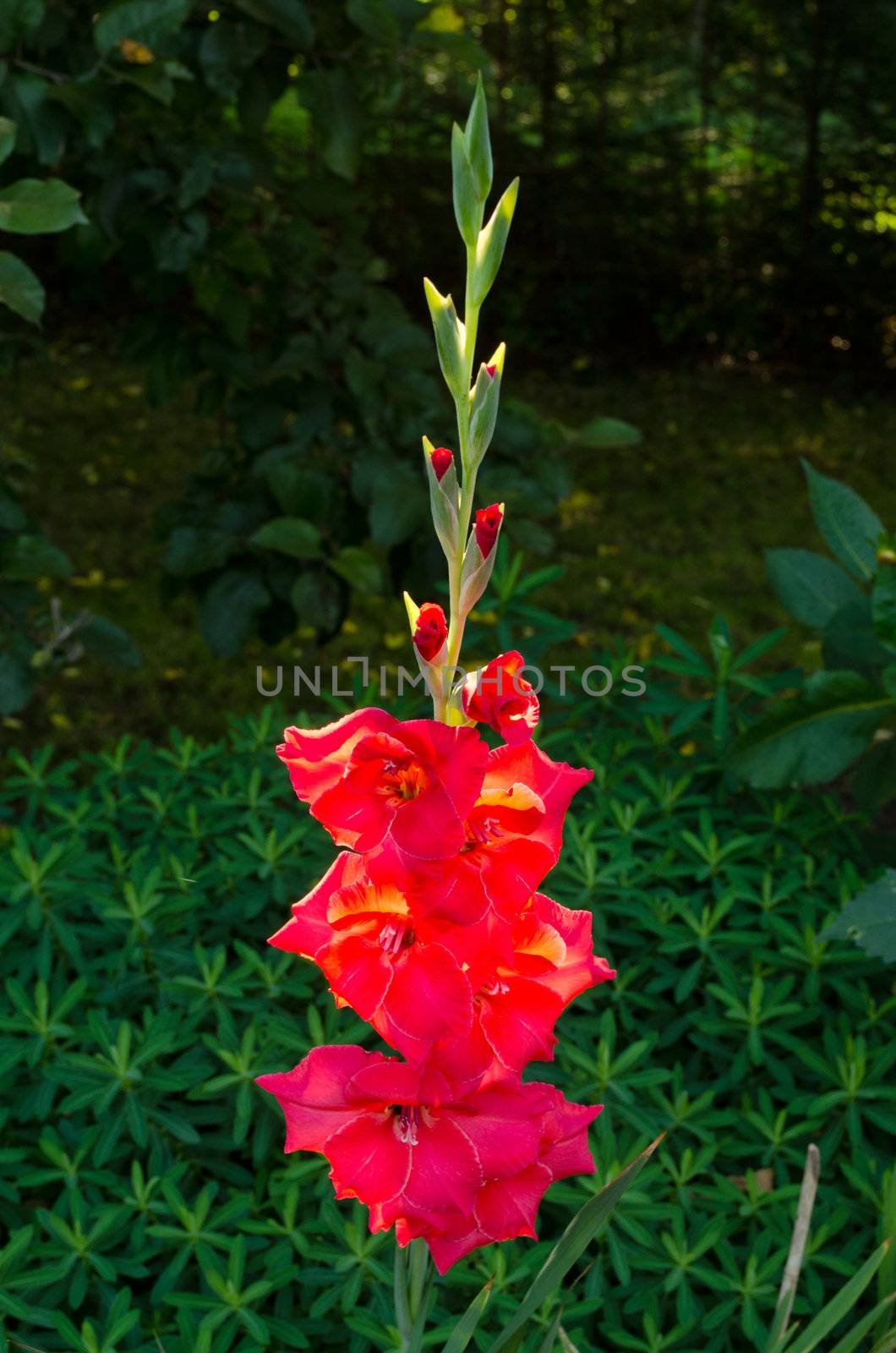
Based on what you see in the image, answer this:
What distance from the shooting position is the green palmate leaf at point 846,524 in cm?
263

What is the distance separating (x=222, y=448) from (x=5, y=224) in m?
1.40

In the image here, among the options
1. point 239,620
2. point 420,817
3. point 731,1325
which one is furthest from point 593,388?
point 420,817

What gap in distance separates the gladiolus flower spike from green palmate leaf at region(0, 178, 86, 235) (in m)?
1.32

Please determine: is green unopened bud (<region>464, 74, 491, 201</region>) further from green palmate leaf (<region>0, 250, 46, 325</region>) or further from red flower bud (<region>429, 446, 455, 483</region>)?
green palmate leaf (<region>0, 250, 46, 325</region>)

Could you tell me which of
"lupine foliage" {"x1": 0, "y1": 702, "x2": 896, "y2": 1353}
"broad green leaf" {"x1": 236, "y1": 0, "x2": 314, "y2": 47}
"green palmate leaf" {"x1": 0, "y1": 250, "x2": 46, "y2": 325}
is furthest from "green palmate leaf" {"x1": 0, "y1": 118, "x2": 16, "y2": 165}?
"lupine foliage" {"x1": 0, "y1": 702, "x2": 896, "y2": 1353}

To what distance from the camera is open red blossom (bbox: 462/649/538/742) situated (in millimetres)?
993

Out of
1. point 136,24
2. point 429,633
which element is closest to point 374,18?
point 136,24

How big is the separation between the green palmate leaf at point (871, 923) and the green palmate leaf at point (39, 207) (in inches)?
60.3

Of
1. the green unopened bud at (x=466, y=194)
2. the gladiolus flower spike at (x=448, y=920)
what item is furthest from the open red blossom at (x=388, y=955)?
the green unopened bud at (x=466, y=194)

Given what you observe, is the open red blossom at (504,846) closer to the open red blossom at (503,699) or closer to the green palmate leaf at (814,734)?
the open red blossom at (503,699)

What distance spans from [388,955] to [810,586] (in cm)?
186

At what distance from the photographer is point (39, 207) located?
2.19 meters

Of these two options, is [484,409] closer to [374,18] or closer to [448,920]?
[448,920]

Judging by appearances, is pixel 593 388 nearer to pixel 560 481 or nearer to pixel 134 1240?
pixel 560 481
